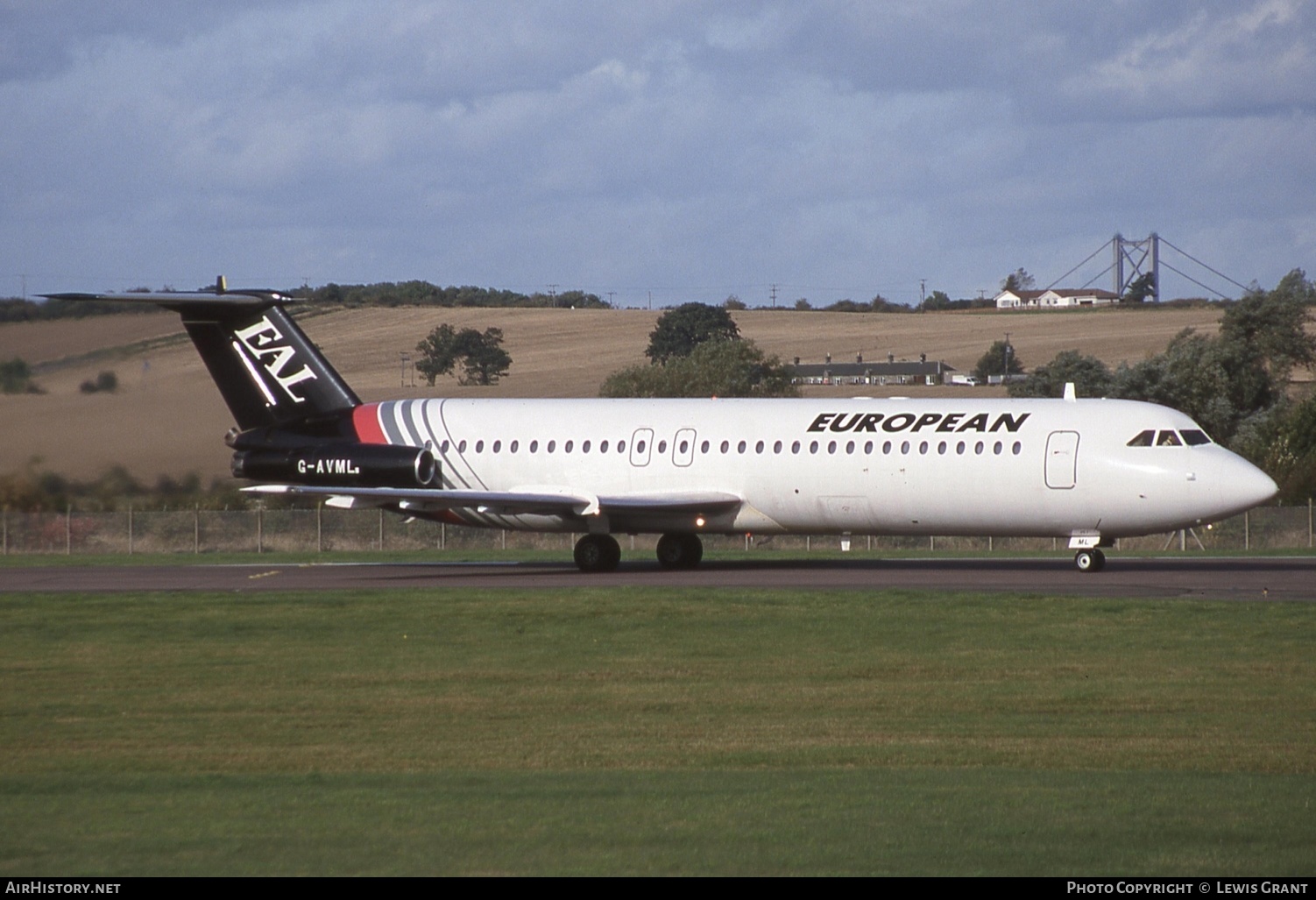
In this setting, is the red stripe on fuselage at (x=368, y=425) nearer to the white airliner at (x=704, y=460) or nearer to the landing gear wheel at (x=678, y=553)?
the white airliner at (x=704, y=460)

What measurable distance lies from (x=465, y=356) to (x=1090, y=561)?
2645 inches

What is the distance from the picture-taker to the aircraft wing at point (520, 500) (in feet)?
106

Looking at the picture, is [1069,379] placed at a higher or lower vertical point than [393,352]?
lower

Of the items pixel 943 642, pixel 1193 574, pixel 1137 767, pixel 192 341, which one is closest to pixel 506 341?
pixel 192 341

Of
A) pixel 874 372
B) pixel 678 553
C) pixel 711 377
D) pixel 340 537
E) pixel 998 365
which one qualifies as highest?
pixel 998 365

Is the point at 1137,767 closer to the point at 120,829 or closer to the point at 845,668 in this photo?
the point at 845,668

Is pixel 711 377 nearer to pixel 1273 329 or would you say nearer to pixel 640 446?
pixel 1273 329

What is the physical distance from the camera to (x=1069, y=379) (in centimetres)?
6944

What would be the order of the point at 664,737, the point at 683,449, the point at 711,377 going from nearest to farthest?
the point at 664,737
the point at 683,449
the point at 711,377

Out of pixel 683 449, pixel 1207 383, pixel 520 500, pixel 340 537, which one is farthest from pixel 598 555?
pixel 1207 383

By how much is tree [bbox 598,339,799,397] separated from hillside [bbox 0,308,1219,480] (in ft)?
16.4

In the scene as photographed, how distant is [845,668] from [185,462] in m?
20.5

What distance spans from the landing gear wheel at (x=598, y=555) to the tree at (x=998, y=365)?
65585 millimetres

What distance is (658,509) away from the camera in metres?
33.4
